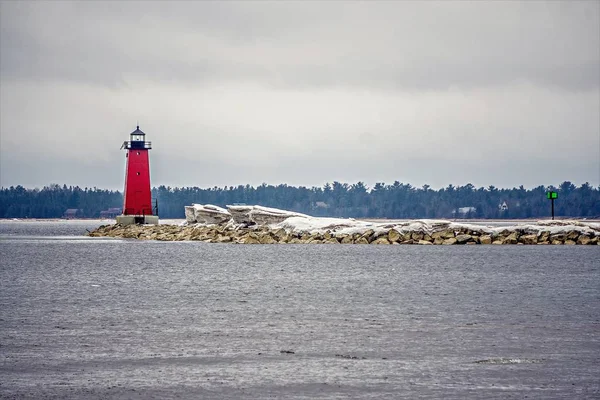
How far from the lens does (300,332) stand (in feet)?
66.8

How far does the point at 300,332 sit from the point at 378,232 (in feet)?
135

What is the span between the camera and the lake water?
47.0 feet

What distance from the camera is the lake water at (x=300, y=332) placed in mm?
14320

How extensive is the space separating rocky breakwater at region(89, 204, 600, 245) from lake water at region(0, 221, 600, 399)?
57.2 feet

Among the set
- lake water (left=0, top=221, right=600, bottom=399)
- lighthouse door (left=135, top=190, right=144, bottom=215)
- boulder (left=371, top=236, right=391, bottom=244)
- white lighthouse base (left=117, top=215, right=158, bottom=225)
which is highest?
lighthouse door (left=135, top=190, right=144, bottom=215)

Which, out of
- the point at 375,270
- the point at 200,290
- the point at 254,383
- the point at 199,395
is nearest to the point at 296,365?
the point at 254,383

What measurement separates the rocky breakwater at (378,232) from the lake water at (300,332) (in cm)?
1743

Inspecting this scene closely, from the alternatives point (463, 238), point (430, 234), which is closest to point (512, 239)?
point (463, 238)

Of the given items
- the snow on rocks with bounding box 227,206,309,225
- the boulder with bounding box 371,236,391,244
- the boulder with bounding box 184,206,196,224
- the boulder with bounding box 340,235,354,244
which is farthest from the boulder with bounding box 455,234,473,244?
the boulder with bounding box 184,206,196,224

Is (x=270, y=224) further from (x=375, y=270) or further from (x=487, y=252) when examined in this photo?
(x=375, y=270)

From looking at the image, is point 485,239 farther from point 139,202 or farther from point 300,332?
point 300,332

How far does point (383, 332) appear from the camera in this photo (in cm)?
2050

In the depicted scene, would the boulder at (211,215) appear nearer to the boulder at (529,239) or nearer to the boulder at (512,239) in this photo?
the boulder at (512,239)

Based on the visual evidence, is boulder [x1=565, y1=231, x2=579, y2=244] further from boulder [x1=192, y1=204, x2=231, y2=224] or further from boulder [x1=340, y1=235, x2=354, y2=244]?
boulder [x1=192, y1=204, x2=231, y2=224]
